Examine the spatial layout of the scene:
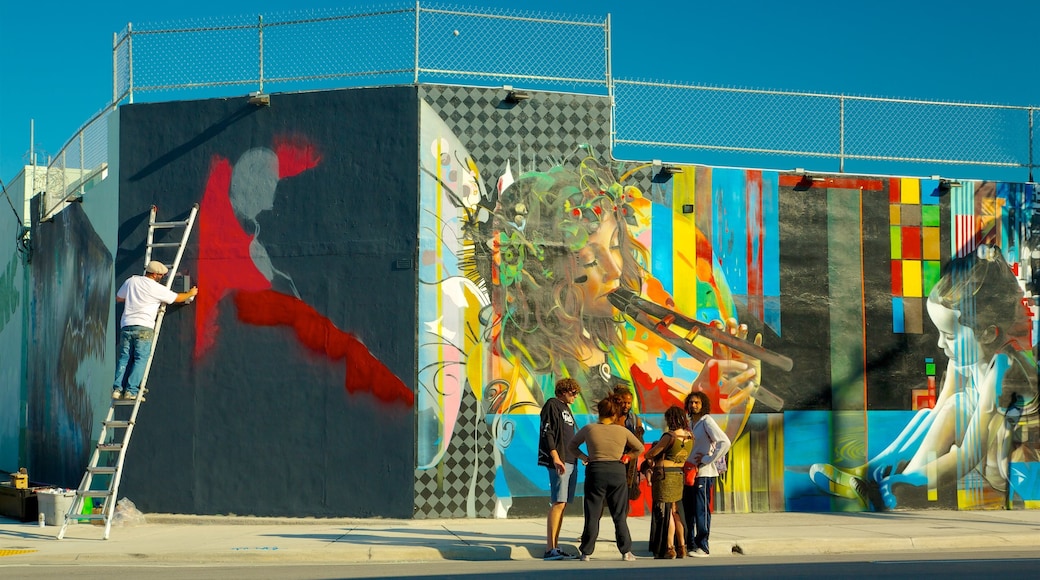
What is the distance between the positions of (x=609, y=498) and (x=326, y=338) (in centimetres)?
512

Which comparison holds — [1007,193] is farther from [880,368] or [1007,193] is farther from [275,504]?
[275,504]

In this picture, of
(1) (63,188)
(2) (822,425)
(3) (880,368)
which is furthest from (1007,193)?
(1) (63,188)

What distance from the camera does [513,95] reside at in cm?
1631

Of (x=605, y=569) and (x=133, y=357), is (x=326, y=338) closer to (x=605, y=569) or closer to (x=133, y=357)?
(x=133, y=357)

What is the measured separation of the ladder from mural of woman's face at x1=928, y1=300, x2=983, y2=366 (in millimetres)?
10850

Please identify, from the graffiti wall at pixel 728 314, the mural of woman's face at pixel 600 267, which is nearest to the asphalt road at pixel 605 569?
the graffiti wall at pixel 728 314

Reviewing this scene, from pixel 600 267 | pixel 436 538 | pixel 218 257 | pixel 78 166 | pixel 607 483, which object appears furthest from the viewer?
pixel 78 166

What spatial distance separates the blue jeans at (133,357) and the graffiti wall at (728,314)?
3.60m

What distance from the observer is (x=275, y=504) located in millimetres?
15945

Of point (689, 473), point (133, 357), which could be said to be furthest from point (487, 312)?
Answer: point (133, 357)

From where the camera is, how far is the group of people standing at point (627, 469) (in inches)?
498

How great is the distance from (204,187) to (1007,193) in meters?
12.0

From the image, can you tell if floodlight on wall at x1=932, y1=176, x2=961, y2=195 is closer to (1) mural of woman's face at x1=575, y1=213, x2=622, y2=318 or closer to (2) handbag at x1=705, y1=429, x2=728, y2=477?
(1) mural of woman's face at x1=575, y1=213, x2=622, y2=318

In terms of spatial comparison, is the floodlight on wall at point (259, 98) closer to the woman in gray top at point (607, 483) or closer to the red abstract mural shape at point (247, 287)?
the red abstract mural shape at point (247, 287)
